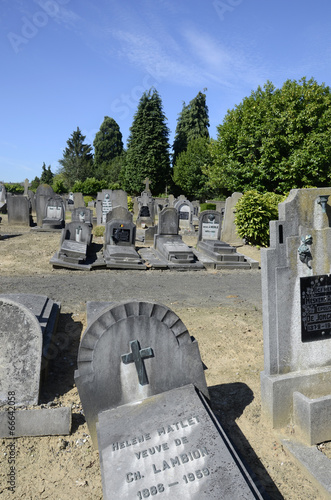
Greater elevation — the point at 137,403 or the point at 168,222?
the point at 168,222

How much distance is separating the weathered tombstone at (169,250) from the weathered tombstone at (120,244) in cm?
61

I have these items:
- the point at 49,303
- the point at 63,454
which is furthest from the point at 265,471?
the point at 49,303

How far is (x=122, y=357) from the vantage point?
3.15 meters

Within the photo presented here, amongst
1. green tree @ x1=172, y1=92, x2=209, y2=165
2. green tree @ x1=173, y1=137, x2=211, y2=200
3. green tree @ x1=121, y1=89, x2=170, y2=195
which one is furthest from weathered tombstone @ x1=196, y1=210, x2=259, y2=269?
green tree @ x1=172, y1=92, x2=209, y2=165

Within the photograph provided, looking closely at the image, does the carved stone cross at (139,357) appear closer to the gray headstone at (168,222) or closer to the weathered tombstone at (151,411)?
the weathered tombstone at (151,411)

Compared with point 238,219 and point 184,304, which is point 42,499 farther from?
point 238,219

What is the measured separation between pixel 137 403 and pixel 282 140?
65.6 ft

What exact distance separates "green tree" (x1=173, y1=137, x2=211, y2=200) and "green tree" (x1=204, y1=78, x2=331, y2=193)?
749 inches

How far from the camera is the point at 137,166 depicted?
155 feet

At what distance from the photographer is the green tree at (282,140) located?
2003 centimetres

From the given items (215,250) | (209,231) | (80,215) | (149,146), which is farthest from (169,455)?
(149,146)

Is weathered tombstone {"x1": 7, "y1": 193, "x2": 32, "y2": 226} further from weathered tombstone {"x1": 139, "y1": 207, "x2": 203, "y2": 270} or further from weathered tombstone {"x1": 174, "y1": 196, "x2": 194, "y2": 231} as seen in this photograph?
weathered tombstone {"x1": 139, "y1": 207, "x2": 203, "y2": 270}

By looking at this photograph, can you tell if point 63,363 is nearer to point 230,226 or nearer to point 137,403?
point 137,403

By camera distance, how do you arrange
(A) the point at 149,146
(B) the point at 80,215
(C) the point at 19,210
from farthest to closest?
(A) the point at 149,146 → (C) the point at 19,210 → (B) the point at 80,215
